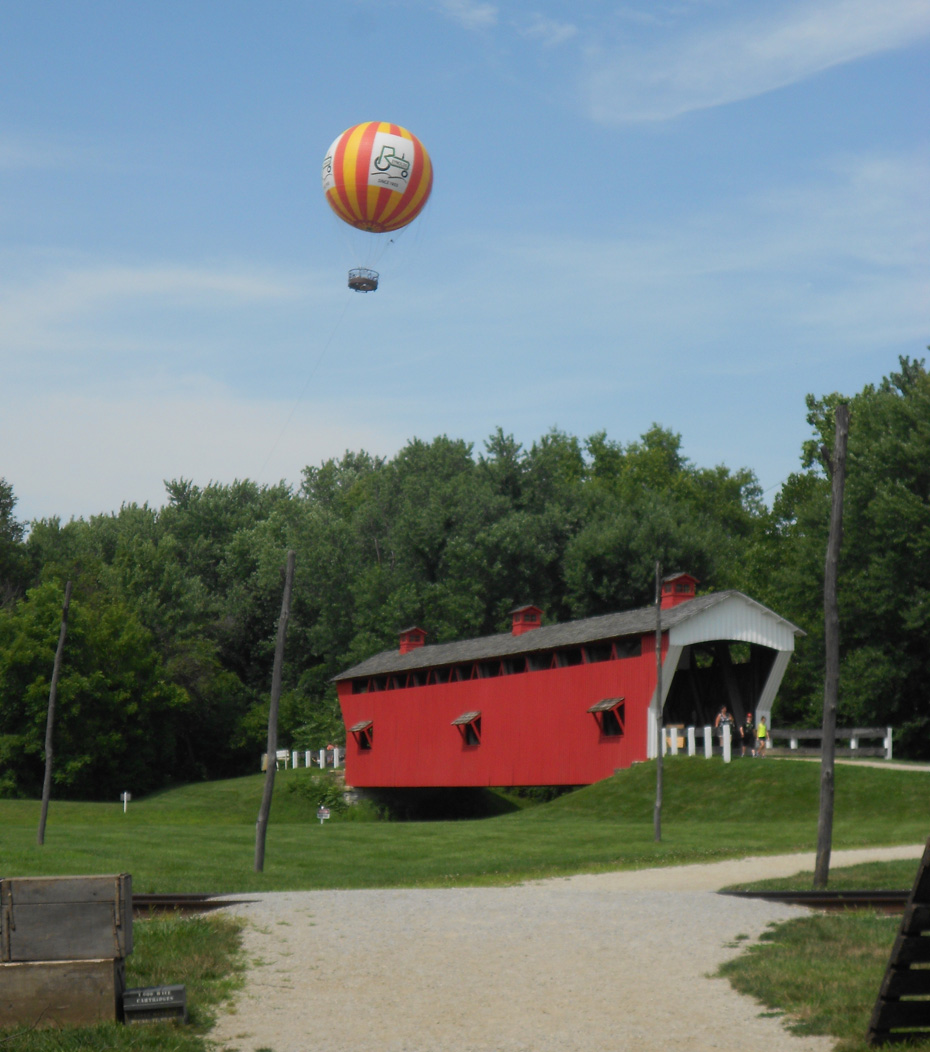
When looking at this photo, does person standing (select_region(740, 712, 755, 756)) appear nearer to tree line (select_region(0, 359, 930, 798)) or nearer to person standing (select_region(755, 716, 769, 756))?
person standing (select_region(755, 716, 769, 756))

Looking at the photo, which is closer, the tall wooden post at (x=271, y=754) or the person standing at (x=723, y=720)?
the tall wooden post at (x=271, y=754)

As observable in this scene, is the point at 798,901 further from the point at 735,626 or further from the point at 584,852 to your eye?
the point at 735,626

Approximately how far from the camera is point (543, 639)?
4306cm

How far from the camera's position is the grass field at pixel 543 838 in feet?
72.2

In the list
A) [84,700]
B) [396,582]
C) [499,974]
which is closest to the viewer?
[499,974]

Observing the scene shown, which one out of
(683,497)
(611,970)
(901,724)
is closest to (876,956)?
(611,970)

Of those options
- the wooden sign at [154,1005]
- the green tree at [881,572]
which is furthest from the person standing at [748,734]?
the wooden sign at [154,1005]

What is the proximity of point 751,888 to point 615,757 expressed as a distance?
22215mm

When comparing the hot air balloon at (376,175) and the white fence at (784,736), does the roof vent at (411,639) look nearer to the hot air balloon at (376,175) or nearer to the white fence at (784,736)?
the white fence at (784,736)

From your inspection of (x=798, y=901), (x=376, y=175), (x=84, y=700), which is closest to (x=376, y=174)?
(x=376, y=175)

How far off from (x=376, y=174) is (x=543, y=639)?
17.7 m

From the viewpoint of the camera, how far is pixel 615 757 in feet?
128

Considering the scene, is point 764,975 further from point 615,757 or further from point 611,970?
point 615,757

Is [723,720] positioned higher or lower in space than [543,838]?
higher
